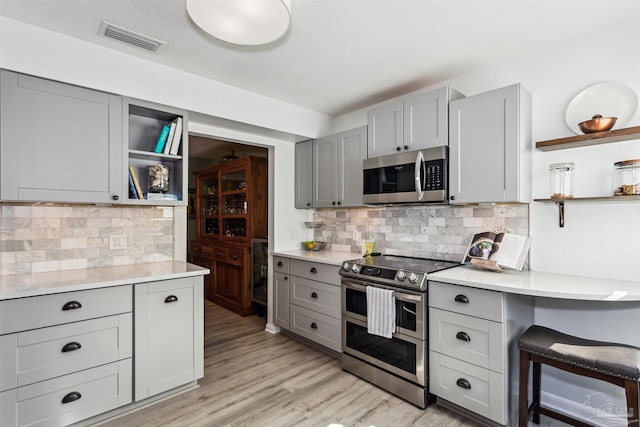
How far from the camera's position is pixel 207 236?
5352mm

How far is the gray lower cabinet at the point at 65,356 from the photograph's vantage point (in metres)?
1.80

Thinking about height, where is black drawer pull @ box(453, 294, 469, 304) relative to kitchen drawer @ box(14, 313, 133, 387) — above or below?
above

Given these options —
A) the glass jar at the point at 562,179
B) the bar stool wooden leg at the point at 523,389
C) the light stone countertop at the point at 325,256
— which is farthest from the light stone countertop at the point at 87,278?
the glass jar at the point at 562,179

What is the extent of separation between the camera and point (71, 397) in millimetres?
1962

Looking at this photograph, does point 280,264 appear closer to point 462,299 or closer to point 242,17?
point 462,299

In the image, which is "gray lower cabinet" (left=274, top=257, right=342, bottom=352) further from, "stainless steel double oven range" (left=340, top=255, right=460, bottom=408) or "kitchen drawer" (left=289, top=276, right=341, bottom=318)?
"stainless steel double oven range" (left=340, top=255, right=460, bottom=408)

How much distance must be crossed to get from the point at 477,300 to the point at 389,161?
1.35 meters

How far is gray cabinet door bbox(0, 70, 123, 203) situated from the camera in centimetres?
200

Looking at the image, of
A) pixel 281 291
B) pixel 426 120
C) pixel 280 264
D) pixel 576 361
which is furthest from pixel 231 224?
pixel 576 361

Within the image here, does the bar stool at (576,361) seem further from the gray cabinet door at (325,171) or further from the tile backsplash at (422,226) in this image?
the gray cabinet door at (325,171)

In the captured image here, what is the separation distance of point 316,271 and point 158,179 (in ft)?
5.36

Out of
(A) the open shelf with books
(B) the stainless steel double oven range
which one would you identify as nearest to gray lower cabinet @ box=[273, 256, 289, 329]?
(B) the stainless steel double oven range

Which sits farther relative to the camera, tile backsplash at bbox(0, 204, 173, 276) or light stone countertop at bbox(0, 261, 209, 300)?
tile backsplash at bbox(0, 204, 173, 276)

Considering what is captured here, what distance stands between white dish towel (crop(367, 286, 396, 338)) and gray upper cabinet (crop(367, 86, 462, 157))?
48.3 inches
